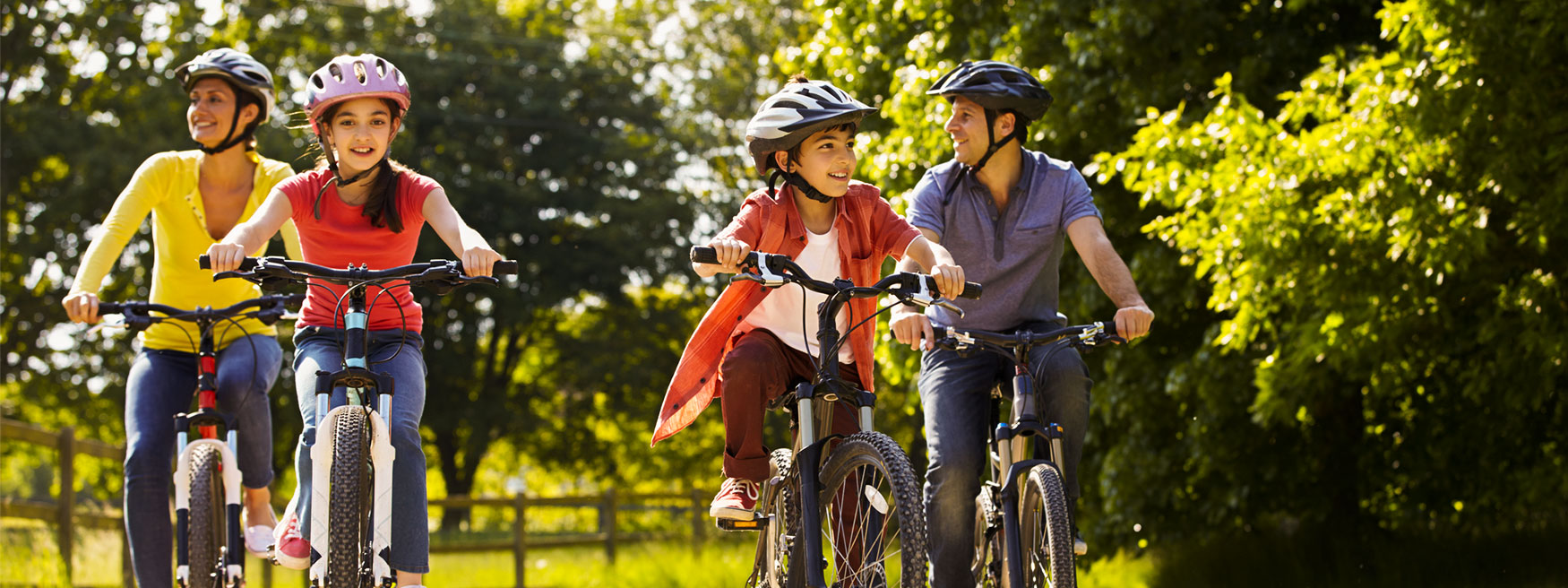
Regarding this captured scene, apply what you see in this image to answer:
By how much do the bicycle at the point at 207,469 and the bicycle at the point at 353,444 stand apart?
1133 mm

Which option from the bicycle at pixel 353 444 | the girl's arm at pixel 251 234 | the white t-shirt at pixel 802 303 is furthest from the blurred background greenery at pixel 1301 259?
the white t-shirt at pixel 802 303

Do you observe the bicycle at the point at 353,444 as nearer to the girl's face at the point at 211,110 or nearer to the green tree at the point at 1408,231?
the girl's face at the point at 211,110

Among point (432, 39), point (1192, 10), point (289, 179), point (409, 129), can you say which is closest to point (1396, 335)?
point (1192, 10)

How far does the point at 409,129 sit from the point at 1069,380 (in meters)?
21.8

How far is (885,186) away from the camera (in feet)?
38.3

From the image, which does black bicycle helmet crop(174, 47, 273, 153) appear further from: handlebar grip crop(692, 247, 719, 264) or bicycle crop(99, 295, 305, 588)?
handlebar grip crop(692, 247, 719, 264)

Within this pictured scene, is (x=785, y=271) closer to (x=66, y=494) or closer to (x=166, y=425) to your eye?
(x=166, y=425)

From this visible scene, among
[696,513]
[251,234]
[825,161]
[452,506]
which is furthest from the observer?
[696,513]

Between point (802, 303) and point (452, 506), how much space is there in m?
14.3

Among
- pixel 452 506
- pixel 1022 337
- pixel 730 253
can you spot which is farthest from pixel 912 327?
pixel 452 506

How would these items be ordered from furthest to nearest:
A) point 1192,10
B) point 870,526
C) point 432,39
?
point 432,39 → point 1192,10 → point 870,526

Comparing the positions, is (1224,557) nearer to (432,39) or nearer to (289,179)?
(289,179)

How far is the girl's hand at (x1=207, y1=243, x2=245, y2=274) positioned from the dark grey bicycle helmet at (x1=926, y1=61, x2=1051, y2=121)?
2.15m

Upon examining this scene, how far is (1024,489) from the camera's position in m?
4.37
